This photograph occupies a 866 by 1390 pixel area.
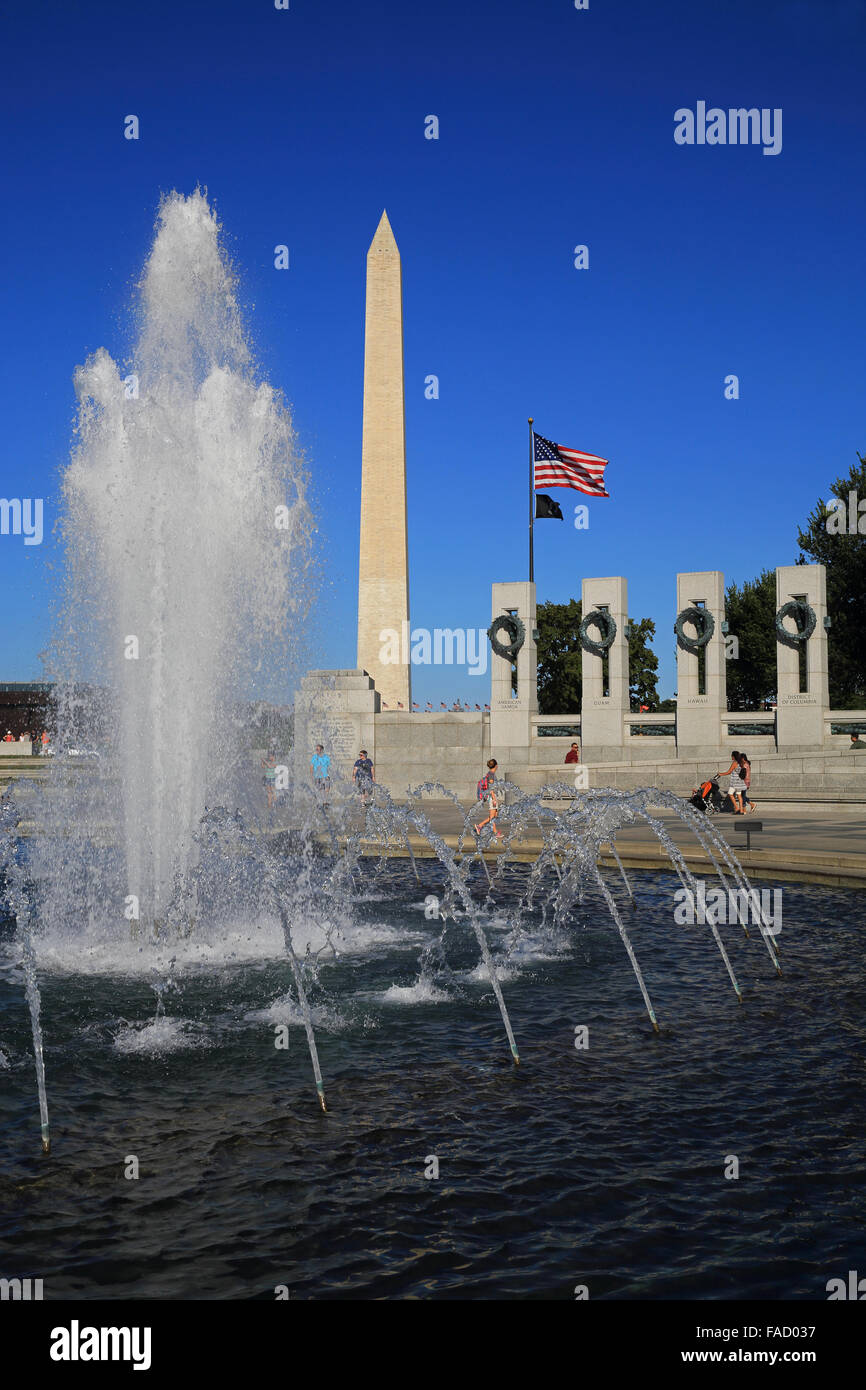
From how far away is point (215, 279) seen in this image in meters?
14.1

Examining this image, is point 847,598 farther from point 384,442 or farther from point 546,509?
point 384,442

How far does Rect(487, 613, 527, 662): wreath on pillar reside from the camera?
94.6ft

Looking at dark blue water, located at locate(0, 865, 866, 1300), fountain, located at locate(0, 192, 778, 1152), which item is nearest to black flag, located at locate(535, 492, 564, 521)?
fountain, located at locate(0, 192, 778, 1152)

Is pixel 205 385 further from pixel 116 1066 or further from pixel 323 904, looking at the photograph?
pixel 116 1066

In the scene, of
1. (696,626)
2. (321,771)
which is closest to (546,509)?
(696,626)

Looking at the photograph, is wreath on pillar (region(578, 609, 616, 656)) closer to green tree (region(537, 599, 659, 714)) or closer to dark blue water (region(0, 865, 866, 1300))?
dark blue water (region(0, 865, 866, 1300))

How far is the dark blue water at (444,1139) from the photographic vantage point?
13.9ft

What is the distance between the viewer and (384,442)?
Answer: 30844 mm

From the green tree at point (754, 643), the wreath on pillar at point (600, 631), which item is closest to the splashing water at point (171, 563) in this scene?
the wreath on pillar at point (600, 631)

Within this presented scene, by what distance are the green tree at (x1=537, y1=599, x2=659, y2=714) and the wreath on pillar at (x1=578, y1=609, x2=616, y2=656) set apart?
34183 millimetres

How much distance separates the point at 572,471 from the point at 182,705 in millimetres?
19964

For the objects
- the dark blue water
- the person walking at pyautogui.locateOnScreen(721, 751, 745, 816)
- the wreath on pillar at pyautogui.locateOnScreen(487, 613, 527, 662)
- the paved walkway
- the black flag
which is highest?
the black flag

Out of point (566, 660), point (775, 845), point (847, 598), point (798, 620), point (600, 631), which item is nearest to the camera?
point (775, 845)
